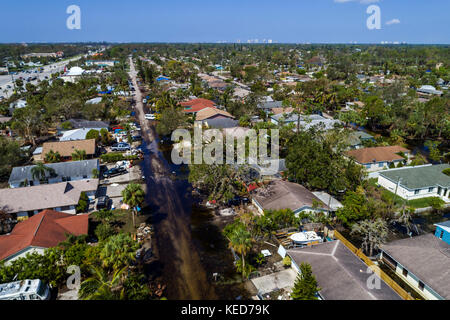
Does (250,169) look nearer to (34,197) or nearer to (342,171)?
(342,171)

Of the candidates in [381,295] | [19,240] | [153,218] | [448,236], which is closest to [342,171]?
[448,236]

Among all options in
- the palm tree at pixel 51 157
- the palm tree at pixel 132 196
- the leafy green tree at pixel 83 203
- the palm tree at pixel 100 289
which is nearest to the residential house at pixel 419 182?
the palm tree at pixel 132 196

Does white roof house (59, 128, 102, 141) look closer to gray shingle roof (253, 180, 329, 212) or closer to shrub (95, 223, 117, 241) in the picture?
shrub (95, 223, 117, 241)

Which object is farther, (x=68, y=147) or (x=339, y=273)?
(x=68, y=147)

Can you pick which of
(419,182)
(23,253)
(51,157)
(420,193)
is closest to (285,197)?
(419,182)

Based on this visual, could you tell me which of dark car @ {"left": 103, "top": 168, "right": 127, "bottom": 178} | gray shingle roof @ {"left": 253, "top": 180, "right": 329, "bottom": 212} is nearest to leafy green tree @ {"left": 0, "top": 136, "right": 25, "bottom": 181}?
dark car @ {"left": 103, "top": 168, "right": 127, "bottom": 178}

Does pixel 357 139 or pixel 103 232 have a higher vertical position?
pixel 357 139

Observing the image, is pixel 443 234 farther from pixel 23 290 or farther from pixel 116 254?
pixel 23 290

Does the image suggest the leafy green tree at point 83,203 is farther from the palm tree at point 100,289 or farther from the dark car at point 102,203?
the palm tree at point 100,289
